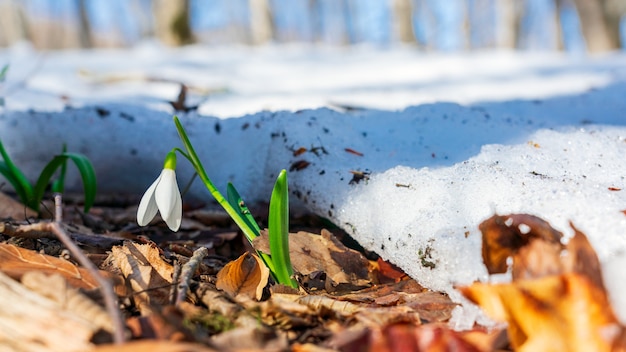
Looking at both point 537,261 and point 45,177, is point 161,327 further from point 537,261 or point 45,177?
point 45,177

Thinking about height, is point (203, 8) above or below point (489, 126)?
above

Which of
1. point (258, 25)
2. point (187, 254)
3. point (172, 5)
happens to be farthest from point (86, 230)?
point (258, 25)

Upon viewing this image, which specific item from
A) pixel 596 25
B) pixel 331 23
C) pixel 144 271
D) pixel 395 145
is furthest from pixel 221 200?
pixel 331 23

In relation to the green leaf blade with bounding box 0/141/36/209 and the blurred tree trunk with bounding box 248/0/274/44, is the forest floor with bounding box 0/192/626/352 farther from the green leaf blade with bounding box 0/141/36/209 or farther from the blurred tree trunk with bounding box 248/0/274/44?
the blurred tree trunk with bounding box 248/0/274/44

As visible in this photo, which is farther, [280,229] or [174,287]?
[280,229]

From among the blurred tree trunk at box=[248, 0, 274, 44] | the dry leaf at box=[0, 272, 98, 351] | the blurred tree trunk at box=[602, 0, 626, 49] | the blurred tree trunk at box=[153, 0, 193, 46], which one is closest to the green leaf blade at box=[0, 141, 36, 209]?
the dry leaf at box=[0, 272, 98, 351]

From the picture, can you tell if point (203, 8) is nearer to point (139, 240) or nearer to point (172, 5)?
point (172, 5)

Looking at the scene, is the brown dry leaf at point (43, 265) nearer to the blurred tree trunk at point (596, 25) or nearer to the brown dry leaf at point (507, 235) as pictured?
the brown dry leaf at point (507, 235)
